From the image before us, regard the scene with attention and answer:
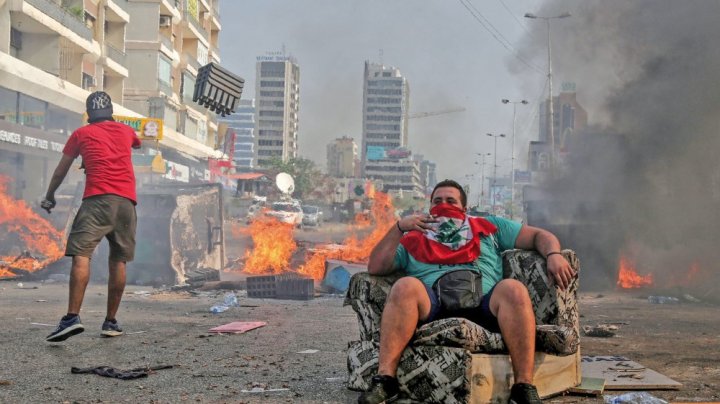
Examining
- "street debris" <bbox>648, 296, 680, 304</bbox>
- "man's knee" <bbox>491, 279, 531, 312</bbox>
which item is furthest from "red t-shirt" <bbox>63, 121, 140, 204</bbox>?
"street debris" <bbox>648, 296, 680, 304</bbox>

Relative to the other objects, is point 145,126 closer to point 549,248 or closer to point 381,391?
point 549,248

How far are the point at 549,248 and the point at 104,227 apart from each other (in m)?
3.45

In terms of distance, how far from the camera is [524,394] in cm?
336

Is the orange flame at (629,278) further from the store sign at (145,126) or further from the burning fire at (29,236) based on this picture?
the store sign at (145,126)

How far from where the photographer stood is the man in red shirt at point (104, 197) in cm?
569

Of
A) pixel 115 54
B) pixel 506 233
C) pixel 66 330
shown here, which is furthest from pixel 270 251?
pixel 115 54

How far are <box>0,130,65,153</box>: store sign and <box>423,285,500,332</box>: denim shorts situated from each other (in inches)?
960

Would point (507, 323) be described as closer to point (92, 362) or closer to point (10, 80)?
point (92, 362)

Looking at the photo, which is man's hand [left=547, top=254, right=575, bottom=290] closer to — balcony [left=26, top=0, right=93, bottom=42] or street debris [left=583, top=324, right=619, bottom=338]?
street debris [left=583, top=324, right=619, bottom=338]

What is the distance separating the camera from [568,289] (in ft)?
13.0

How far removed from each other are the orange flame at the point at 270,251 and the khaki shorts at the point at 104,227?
954 cm

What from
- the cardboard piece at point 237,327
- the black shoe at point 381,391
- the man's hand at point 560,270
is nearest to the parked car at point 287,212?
the cardboard piece at point 237,327

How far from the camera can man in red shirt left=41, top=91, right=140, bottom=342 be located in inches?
224

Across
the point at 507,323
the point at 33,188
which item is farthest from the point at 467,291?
the point at 33,188
